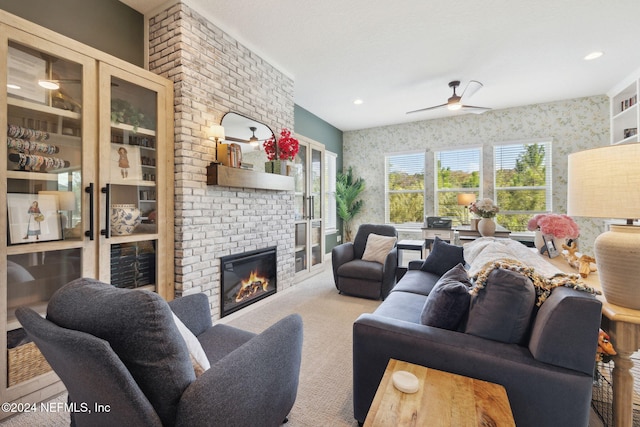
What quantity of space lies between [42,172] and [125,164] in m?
0.49

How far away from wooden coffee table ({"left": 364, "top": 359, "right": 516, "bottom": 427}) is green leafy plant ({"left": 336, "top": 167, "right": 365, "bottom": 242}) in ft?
16.0

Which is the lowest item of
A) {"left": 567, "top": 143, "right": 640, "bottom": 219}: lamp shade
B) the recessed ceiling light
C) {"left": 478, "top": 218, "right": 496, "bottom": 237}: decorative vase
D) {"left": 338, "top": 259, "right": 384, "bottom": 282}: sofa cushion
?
{"left": 338, "top": 259, "right": 384, "bottom": 282}: sofa cushion

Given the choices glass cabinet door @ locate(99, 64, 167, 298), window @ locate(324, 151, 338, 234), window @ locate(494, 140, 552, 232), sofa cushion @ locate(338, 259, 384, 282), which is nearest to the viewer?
glass cabinet door @ locate(99, 64, 167, 298)

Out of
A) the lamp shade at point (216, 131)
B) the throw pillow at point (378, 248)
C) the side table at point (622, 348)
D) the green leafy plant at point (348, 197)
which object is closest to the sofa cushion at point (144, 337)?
the side table at point (622, 348)

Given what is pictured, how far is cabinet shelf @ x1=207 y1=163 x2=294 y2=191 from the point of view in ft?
8.45

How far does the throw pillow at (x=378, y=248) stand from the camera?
379 cm

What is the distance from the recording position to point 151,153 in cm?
232

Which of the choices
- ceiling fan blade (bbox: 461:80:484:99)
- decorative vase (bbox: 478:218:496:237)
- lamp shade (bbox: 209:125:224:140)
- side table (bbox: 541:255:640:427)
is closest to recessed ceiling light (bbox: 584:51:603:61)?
ceiling fan blade (bbox: 461:80:484:99)

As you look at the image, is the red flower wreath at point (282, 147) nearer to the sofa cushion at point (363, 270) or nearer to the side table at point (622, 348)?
the sofa cushion at point (363, 270)

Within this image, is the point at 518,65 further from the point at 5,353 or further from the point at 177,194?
the point at 5,353

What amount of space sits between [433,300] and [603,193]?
0.94m

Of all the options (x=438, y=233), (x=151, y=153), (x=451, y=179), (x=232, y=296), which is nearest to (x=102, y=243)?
(x=151, y=153)

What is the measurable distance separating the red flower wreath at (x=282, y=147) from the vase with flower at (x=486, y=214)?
8.67 feet

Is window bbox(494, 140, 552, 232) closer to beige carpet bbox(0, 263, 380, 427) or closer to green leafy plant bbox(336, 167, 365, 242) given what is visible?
green leafy plant bbox(336, 167, 365, 242)
